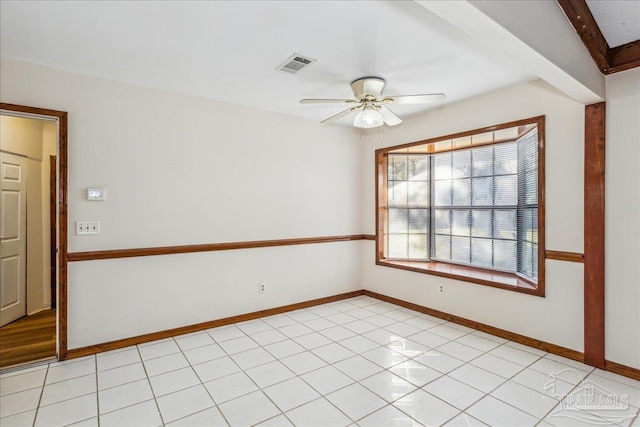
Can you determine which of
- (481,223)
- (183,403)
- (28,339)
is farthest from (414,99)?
(28,339)

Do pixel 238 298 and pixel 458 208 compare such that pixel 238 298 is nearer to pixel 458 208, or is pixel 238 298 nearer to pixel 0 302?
pixel 0 302

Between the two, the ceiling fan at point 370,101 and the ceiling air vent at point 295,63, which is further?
the ceiling fan at point 370,101

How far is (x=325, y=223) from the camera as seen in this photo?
4.67 meters

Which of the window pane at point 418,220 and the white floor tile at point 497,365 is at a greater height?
the window pane at point 418,220

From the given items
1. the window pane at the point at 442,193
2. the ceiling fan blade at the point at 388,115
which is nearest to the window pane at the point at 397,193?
the window pane at the point at 442,193

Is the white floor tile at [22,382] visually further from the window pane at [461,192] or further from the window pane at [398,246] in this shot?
the window pane at [461,192]

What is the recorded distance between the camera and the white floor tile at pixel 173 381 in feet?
7.97

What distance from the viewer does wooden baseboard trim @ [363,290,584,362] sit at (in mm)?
2914

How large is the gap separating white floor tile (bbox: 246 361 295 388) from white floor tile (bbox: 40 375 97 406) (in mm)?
1164

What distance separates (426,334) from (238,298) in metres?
2.15

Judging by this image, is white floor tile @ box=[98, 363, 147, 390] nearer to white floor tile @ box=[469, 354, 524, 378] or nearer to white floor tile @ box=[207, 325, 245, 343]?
white floor tile @ box=[207, 325, 245, 343]

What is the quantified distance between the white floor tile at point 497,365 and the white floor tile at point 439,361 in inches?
6.4

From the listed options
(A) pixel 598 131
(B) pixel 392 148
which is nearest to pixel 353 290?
(B) pixel 392 148

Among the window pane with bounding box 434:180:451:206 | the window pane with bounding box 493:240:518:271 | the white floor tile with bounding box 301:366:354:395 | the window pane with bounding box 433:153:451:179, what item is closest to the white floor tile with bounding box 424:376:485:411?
the white floor tile with bounding box 301:366:354:395
